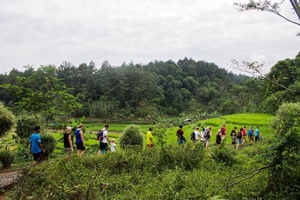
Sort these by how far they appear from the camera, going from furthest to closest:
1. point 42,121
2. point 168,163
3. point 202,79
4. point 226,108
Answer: point 202,79, point 226,108, point 42,121, point 168,163

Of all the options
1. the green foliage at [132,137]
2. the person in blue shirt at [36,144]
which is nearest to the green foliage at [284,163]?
the person in blue shirt at [36,144]

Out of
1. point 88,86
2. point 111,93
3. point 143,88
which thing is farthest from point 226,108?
point 88,86

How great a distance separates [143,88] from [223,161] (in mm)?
54533

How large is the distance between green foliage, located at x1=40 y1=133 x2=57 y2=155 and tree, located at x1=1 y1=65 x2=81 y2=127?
1.66 meters

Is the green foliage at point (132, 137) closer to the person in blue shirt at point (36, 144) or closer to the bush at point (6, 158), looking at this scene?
the bush at point (6, 158)

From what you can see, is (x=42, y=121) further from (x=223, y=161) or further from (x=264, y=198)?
(x=264, y=198)

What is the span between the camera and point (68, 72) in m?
69.1

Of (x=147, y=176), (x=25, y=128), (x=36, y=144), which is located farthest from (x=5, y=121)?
(x=147, y=176)

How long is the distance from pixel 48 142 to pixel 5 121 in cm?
220

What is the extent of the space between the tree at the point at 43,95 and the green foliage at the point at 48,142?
1.66m

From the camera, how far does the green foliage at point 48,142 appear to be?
13.0 m

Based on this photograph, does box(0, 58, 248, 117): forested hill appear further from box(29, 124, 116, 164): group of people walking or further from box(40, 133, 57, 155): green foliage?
box(29, 124, 116, 164): group of people walking

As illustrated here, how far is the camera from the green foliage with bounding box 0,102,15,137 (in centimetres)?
1199

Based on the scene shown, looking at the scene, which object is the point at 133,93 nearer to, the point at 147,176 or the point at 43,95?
the point at 43,95
